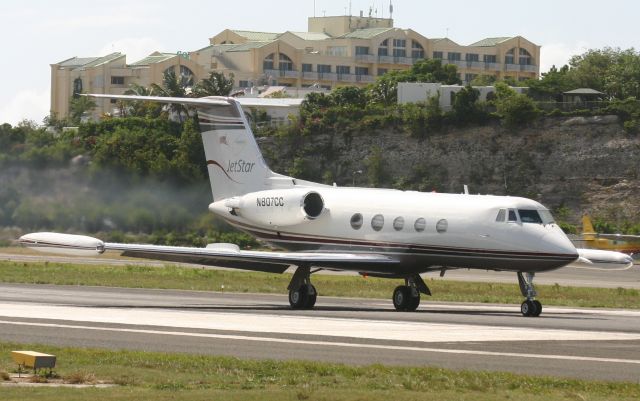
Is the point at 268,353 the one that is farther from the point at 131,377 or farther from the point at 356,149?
the point at 356,149

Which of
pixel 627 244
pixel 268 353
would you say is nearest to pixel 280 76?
pixel 627 244

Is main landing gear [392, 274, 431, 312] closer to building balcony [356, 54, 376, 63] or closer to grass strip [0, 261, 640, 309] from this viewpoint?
grass strip [0, 261, 640, 309]

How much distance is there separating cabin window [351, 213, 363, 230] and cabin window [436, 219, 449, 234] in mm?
3022

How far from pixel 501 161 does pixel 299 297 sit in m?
80.5

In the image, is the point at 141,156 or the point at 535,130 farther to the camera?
the point at 535,130

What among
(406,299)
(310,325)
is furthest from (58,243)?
(406,299)

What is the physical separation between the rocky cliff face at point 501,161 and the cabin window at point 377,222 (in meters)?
72.5

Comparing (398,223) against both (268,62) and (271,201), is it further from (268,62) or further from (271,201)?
(268,62)

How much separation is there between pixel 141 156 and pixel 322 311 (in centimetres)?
4435

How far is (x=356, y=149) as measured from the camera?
12288 centimetres

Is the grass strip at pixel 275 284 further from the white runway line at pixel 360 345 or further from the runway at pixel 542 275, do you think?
the white runway line at pixel 360 345

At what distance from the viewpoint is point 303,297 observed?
135 ft

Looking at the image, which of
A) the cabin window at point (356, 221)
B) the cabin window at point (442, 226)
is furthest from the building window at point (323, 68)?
the cabin window at point (442, 226)

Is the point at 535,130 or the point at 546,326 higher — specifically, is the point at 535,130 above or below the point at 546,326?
above
